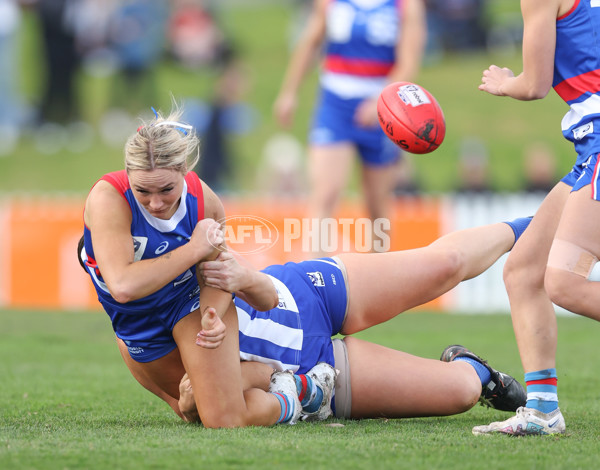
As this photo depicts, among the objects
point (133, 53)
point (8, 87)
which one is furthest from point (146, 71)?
point (8, 87)

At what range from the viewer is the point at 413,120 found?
16.4ft

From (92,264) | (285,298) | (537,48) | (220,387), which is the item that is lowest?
(220,387)

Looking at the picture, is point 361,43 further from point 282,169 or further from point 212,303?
point 282,169

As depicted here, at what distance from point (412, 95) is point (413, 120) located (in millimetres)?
180

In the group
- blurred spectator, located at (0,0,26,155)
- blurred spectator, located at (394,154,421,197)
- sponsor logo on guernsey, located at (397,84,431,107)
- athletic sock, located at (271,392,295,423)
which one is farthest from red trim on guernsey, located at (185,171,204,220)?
blurred spectator, located at (0,0,26,155)

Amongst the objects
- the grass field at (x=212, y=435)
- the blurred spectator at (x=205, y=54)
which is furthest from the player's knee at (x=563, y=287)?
the blurred spectator at (x=205, y=54)

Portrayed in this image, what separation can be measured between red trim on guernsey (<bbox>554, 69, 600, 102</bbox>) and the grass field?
Answer: 4.60 ft

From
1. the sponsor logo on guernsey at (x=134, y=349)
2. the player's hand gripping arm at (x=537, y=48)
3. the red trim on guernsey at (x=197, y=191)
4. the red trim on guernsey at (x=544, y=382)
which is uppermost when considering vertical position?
the player's hand gripping arm at (x=537, y=48)

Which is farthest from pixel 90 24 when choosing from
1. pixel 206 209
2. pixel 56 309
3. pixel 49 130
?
pixel 206 209

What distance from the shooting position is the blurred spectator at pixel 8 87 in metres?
20.2

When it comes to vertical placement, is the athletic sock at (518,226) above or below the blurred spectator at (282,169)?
above

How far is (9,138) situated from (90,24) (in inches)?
127

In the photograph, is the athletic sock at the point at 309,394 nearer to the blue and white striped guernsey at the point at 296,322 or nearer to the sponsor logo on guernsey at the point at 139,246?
the blue and white striped guernsey at the point at 296,322

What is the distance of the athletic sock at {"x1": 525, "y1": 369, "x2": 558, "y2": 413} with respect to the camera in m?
3.92
